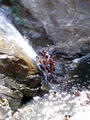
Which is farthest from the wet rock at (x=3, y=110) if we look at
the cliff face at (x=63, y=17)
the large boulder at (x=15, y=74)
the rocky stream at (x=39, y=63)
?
the cliff face at (x=63, y=17)

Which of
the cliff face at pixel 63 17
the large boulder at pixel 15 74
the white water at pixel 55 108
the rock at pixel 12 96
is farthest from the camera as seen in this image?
the cliff face at pixel 63 17

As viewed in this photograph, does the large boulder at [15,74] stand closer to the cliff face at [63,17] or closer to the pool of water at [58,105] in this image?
the pool of water at [58,105]

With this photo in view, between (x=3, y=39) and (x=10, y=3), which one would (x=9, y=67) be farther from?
(x=10, y=3)

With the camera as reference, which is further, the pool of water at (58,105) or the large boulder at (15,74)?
the large boulder at (15,74)

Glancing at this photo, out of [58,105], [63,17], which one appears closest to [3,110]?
[58,105]

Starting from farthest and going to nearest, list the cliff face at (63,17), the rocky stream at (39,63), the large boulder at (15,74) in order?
the cliff face at (63,17)
the large boulder at (15,74)
the rocky stream at (39,63)

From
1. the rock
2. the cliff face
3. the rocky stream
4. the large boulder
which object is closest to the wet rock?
the rocky stream

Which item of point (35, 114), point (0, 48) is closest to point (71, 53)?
point (0, 48)

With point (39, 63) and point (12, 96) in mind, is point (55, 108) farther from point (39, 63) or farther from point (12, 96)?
point (39, 63)
